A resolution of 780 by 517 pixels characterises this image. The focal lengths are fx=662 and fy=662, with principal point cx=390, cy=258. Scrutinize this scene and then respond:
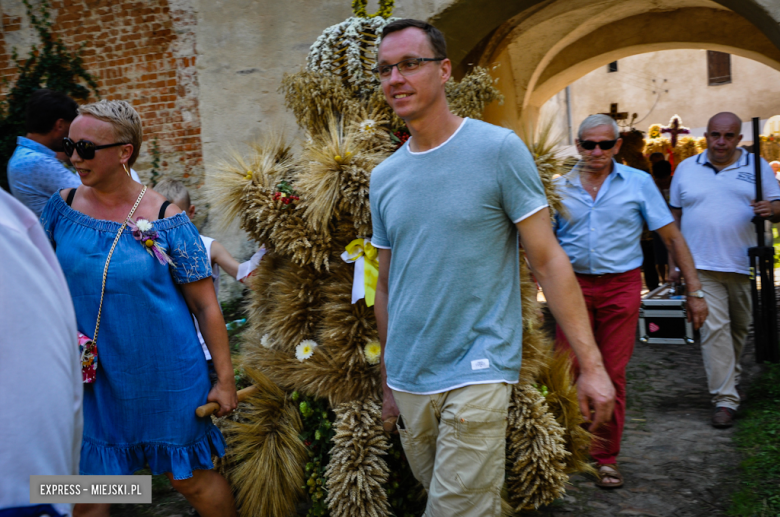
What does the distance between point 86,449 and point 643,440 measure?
347 centimetres

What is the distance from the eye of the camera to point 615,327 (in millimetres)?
3799

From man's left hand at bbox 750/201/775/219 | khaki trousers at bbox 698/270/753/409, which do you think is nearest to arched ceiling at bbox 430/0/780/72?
man's left hand at bbox 750/201/775/219

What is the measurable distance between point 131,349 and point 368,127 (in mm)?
1391

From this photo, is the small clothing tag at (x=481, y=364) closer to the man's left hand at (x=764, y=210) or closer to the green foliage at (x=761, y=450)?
the green foliage at (x=761, y=450)

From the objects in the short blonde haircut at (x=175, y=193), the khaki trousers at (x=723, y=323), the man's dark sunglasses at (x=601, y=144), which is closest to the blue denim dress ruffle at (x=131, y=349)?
the short blonde haircut at (x=175, y=193)

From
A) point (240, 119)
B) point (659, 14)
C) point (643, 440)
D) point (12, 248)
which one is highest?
point (659, 14)

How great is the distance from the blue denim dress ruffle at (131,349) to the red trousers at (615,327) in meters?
2.16

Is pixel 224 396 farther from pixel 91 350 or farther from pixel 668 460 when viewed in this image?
pixel 668 460

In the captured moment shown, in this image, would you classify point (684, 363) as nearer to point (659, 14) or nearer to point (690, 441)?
point (690, 441)

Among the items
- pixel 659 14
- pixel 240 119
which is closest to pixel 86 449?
pixel 240 119

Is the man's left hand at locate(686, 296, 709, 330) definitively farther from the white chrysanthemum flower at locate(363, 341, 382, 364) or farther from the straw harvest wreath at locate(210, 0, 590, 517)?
the white chrysanthemum flower at locate(363, 341, 382, 364)

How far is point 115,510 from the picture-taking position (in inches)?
144

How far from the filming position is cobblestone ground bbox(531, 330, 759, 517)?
3.44 m

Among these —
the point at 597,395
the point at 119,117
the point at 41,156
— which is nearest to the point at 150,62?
the point at 41,156
